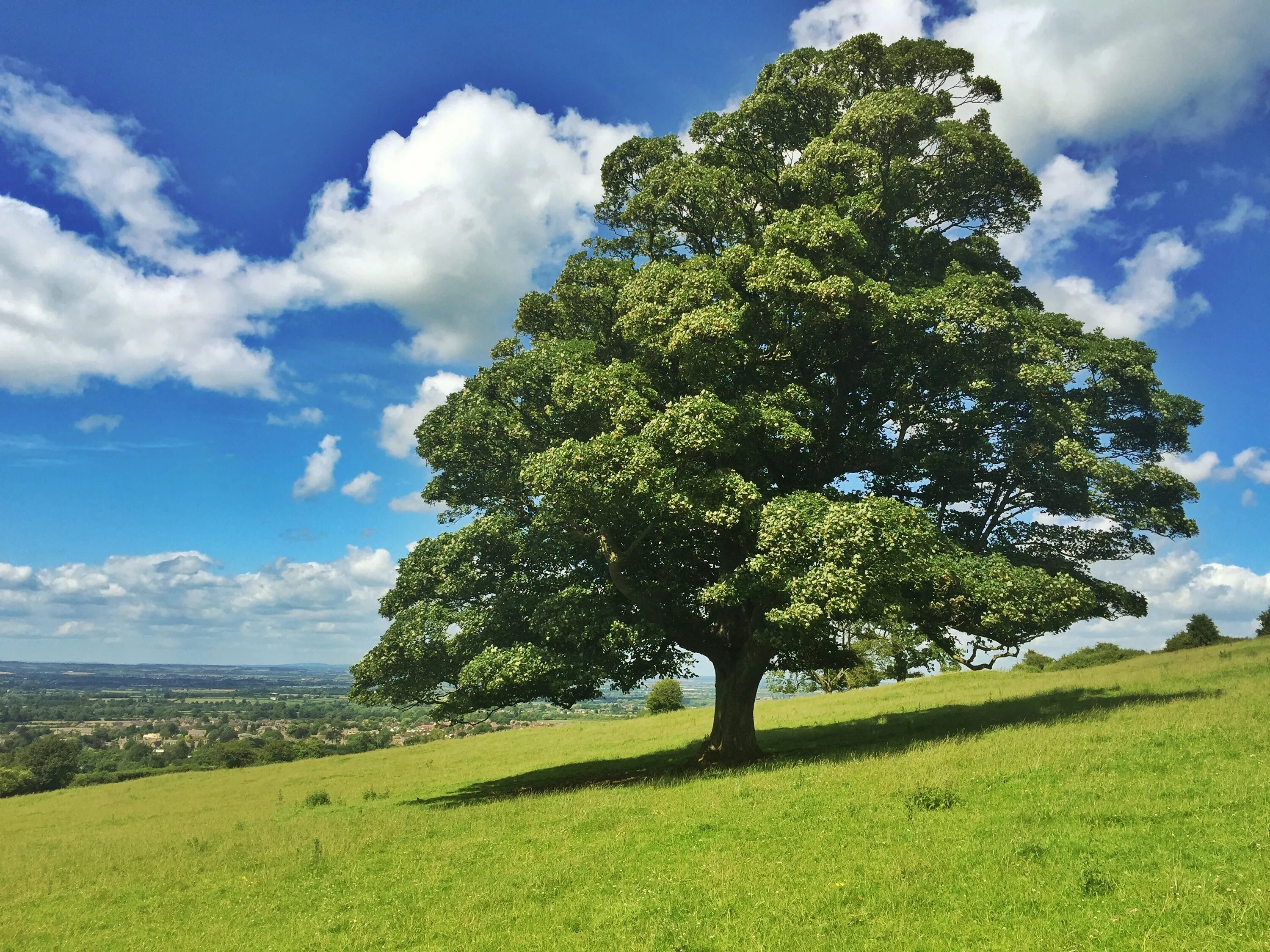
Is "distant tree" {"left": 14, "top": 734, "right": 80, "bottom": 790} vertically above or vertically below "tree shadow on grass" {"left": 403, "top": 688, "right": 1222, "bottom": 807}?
below

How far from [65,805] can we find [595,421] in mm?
43611

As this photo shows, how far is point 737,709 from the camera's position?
23.0 meters

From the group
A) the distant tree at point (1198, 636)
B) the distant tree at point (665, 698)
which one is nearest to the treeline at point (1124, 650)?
the distant tree at point (1198, 636)

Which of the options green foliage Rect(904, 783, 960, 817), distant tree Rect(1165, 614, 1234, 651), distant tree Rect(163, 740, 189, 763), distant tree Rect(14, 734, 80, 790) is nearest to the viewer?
green foliage Rect(904, 783, 960, 817)

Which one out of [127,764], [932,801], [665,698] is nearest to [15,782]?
[127,764]

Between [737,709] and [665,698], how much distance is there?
34.5m

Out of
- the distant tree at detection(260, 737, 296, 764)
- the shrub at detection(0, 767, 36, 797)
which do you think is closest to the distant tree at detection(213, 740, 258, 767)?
the distant tree at detection(260, 737, 296, 764)

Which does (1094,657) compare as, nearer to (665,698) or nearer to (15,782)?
(665,698)

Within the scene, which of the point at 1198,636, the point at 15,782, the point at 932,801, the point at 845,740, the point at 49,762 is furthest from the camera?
the point at 49,762

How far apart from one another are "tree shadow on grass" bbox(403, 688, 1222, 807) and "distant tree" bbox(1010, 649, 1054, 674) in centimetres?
2813

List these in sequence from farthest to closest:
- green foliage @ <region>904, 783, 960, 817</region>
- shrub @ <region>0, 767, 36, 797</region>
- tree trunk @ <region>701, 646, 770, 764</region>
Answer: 1. shrub @ <region>0, 767, 36, 797</region>
2. tree trunk @ <region>701, 646, 770, 764</region>
3. green foliage @ <region>904, 783, 960, 817</region>

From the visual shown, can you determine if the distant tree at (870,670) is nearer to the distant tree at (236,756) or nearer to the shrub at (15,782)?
the distant tree at (236,756)

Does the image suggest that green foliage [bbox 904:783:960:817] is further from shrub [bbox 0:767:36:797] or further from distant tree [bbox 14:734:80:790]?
distant tree [bbox 14:734:80:790]

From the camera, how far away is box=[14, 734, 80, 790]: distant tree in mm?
65688
